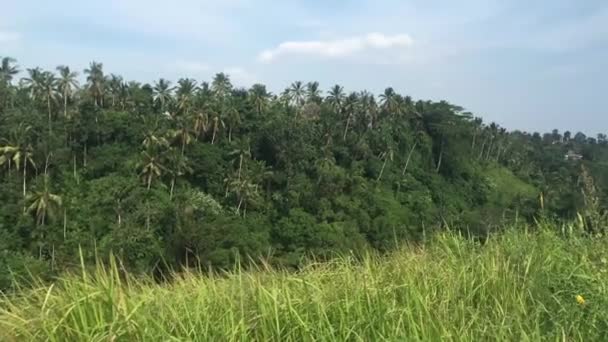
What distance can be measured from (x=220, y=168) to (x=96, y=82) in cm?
1162

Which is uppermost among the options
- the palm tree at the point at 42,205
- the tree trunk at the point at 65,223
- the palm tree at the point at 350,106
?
the palm tree at the point at 350,106

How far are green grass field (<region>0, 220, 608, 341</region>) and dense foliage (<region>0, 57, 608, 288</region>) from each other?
86.6 ft

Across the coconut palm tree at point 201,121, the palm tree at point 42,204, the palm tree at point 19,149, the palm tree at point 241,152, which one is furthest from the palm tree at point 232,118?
the palm tree at point 42,204

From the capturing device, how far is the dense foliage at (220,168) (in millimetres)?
36438

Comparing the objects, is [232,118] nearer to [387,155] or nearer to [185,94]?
[185,94]

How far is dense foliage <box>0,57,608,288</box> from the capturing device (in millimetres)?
36438

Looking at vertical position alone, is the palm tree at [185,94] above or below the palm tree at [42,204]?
above

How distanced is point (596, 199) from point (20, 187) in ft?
129

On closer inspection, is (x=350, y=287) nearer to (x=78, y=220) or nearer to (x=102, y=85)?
(x=78, y=220)

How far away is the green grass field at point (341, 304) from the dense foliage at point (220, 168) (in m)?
26.4

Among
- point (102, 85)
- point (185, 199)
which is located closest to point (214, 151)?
point (185, 199)

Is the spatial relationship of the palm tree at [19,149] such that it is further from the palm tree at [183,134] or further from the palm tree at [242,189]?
the palm tree at [242,189]

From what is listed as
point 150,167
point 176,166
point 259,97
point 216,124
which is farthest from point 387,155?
point 150,167

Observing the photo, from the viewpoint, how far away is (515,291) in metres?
3.23
